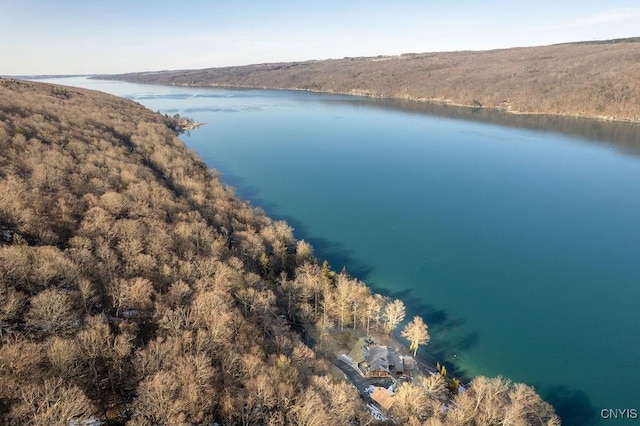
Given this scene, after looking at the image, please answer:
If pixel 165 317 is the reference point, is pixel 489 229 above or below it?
below

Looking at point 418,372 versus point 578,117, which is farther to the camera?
point 578,117

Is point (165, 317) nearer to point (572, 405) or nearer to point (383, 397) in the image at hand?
point (383, 397)

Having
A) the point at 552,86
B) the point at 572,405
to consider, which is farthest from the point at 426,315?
the point at 552,86

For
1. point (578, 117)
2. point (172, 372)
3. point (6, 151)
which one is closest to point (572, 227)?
point (172, 372)

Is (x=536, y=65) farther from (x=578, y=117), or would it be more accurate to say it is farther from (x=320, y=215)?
(x=320, y=215)

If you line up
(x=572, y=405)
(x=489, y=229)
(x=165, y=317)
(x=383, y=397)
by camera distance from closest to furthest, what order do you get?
(x=165, y=317), (x=383, y=397), (x=572, y=405), (x=489, y=229)

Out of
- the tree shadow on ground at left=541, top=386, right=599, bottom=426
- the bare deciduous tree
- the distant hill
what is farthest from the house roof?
the distant hill
